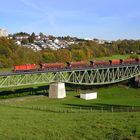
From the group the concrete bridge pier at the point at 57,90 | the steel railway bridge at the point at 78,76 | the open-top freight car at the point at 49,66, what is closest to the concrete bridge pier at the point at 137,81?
the steel railway bridge at the point at 78,76

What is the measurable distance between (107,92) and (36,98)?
2384cm

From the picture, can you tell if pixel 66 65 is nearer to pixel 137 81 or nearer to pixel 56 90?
pixel 56 90

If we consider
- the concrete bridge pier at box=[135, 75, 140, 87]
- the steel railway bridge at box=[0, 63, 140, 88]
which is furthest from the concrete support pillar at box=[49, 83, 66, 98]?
the concrete bridge pier at box=[135, 75, 140, 87]

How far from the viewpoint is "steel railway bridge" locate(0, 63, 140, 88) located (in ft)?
249

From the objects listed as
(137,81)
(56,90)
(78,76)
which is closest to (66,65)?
(78,76)

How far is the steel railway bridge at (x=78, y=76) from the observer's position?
75.8 m

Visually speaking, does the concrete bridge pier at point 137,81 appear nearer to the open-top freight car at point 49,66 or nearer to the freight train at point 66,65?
the freight train at point 66,65

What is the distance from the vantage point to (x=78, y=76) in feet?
315

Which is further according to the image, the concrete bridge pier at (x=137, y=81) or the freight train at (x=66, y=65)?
the concrete bridge pier at (x=137, y=81)

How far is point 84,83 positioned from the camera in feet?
314

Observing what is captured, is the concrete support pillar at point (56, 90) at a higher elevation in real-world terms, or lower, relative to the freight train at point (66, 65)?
lower

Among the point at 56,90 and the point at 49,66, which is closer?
the point at 56,90

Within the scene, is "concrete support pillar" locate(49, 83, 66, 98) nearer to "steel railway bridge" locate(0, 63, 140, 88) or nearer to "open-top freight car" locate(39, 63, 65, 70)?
"steel railway bridge" locate(0, 63, 140, 88)

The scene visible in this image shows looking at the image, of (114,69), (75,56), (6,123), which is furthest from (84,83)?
(75,56)
